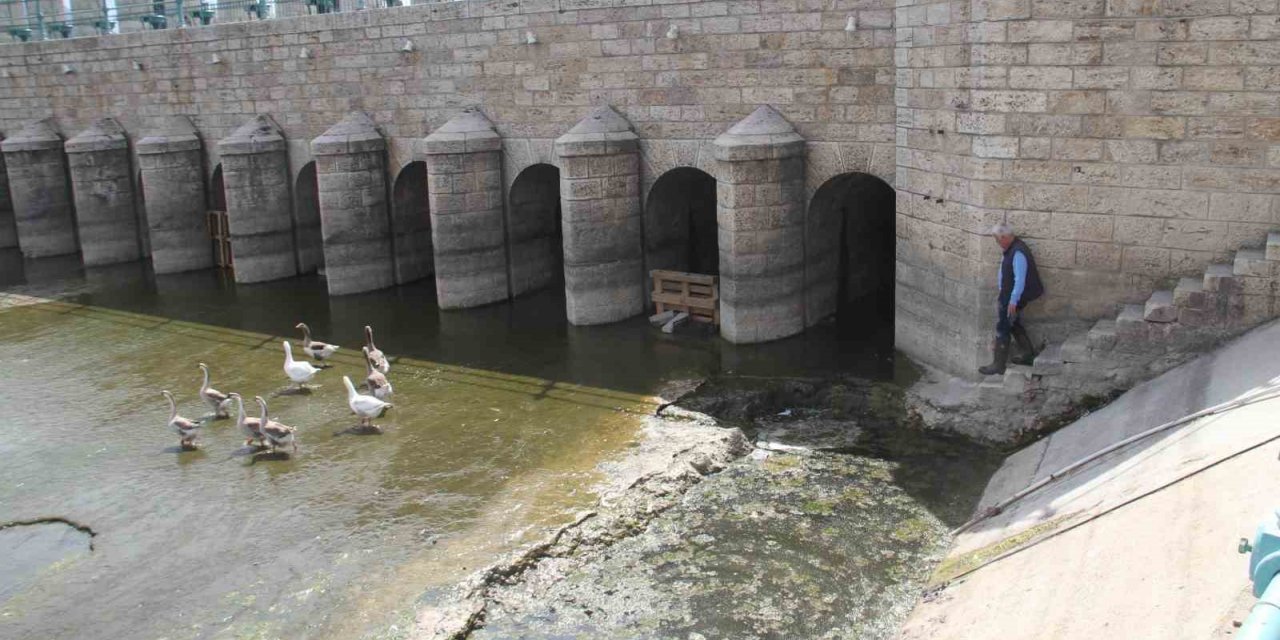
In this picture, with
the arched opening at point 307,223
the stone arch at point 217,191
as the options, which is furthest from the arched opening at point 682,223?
the stone arch at point 217,191

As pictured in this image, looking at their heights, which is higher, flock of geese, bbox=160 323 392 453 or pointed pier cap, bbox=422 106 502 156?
pointed pier cap, bbox=422 106 502 156

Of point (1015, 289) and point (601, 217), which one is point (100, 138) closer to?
point (601, 217)

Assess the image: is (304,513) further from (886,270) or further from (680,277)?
(886,270)

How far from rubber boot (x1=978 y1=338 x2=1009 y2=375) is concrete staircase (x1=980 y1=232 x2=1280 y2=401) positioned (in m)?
0.19

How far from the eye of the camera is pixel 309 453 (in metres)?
12.0

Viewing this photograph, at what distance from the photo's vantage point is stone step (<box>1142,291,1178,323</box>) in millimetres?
10172

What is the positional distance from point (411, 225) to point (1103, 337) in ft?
44.6

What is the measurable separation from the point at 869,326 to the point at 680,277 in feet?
9.50

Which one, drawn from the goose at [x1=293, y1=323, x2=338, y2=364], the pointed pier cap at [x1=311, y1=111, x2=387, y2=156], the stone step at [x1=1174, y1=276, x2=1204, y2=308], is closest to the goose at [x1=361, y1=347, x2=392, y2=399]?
the goose at [x1=293, y1=323, x2=338, y2=364]

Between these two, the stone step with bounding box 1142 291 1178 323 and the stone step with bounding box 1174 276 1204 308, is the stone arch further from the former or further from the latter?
the stone step with bounding box 1174 276 1204 308

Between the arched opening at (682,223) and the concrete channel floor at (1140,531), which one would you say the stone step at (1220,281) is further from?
the arched opening at (682,223)

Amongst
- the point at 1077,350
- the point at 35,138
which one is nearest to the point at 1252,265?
the point at 1077,350

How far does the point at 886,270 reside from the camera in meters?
18.0

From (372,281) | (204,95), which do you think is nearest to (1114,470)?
(372,281)
